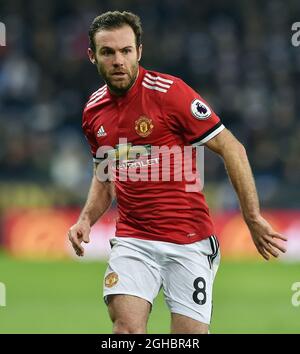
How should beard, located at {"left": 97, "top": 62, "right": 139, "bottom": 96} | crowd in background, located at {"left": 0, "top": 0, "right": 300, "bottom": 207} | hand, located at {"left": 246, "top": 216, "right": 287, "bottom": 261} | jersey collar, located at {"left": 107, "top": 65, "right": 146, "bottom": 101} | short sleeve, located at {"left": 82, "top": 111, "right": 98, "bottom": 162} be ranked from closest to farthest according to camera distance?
hand, located at {"left": 246, "top": 216, "right": 287, "bottom": 261} → beard, located at {"left": 97, "top": 62, "right": 139, "bottom": 96} → jersey collar, located at {"left": 107, "top": 65, "right": 146, "bottom": 101} → short sleeve, located at {"left": 82, "top": 111, "right": 98, "bottom": 162} → crowd in background, located at {"left": 0, "top": 0, "right": 300, "bottom": 207}

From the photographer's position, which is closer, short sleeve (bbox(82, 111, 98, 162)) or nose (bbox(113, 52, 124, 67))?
nose (bbox(113, 52, 124, 67))

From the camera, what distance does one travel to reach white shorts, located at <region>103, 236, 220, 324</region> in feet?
20.3

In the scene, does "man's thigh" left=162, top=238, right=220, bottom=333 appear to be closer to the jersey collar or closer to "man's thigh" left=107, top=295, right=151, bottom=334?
"man's thigh" left=107, top=295, right=151, bottom=334

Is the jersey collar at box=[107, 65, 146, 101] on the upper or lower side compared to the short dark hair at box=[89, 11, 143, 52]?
lower

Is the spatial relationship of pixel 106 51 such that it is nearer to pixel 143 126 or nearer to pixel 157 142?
pixel 143 126

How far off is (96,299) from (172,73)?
329 inches

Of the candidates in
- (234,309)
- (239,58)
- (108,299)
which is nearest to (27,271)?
(234,309)

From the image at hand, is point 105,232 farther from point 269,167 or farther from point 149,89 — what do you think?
point 149,89

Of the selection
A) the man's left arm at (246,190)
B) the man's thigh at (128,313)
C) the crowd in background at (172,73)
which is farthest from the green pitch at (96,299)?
the man's left arm at (246,190)

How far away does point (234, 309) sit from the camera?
37.8 feet

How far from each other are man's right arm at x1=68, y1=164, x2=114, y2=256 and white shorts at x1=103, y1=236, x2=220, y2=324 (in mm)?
240

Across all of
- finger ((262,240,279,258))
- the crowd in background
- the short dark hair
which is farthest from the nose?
the crowd in background

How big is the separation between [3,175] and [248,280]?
17.6 feet

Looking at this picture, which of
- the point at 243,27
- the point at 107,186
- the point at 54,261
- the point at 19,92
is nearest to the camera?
the point at 107,186
